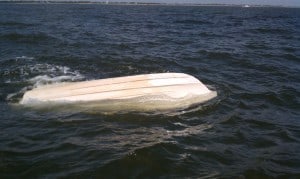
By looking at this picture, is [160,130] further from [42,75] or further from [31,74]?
[31,74]

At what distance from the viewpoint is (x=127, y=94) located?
9328 millimetres

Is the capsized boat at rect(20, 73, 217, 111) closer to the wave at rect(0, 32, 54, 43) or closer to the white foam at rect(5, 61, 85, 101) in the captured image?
the white foam at rect(5, 61, 85, 101)

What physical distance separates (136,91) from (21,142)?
10.5 feet

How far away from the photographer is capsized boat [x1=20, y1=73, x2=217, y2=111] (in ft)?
30.1

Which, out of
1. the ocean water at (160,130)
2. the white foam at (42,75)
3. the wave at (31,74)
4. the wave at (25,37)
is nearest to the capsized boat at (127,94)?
the ocean water at (160,130)

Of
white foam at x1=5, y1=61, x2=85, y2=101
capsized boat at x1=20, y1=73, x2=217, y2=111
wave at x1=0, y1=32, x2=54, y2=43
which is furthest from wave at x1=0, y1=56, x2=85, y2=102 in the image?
wave at x1=0, y1=32, x2=54, y2=43

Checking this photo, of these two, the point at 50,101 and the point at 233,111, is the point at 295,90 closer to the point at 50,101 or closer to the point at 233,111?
the point at 233,111

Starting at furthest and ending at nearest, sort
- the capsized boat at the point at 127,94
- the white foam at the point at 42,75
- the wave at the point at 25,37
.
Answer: the wave at the point at 25,37 < the white foam at the point at 42,75 < the capsized boat at the point at 127,94

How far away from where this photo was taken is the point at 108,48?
18969mm

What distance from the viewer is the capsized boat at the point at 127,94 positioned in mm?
9164

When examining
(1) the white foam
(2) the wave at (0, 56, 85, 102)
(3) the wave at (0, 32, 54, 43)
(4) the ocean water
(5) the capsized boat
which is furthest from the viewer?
(3) the wave at (0, 32, 54, 43)

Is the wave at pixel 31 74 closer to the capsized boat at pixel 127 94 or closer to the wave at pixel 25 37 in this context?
the capsized boat at pixel 127 94

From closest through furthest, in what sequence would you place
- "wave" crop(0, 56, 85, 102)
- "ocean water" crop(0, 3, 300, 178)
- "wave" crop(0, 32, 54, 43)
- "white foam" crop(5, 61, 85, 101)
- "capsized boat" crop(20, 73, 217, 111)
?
"ocean water" crop(0, 3, 300, 178) < "capsized boat" crop(20, 73, 217, 111) < "wave" crop(0, 56, 85, 102) < "white foam" crop(5, 61, 85, 101) < "wave" crop(0, 32, 54, 43)

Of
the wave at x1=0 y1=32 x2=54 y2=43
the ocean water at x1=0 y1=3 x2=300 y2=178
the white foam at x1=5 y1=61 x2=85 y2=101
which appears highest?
the wave at x1=0 y1=32 x2=54 y2=43
